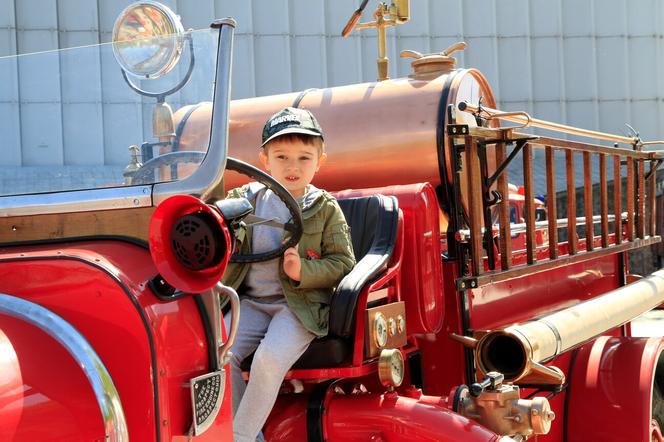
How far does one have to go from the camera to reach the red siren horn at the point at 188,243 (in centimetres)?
172

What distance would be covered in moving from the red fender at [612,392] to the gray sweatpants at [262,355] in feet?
5.04

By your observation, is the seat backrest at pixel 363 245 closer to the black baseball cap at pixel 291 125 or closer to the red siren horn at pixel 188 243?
the black baseball cap at pixel 291 125

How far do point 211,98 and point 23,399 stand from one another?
0.87 m

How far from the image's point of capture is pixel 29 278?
1767 millimetres

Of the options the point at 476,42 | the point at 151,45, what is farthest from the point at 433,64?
the point at 476,42

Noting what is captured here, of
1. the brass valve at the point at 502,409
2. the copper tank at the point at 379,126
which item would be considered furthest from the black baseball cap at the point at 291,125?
the copper tank at the point at 379,126

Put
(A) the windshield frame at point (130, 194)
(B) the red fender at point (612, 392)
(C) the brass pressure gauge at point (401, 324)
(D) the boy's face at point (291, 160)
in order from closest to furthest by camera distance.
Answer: (A) the windshield frame at point (130, 194), (D) the boy's face at point (291, 160), (C) the brass pressure gauge at point (401, 324), (B) the red fender at point (612, 392)

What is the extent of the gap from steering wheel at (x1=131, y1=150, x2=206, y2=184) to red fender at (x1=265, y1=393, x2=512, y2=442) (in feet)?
3.45

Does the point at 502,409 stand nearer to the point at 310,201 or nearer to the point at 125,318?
the point at 310,201

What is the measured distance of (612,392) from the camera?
12.3 ft

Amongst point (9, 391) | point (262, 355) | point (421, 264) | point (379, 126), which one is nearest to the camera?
point (9, 391)

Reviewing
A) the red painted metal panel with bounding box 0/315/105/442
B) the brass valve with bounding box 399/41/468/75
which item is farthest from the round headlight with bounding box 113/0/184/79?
the brass valve with bounding box 399/41/468/75

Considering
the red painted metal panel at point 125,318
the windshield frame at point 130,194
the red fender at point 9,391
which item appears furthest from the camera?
the windshield frame at point 130,194

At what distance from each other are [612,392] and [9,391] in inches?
112
